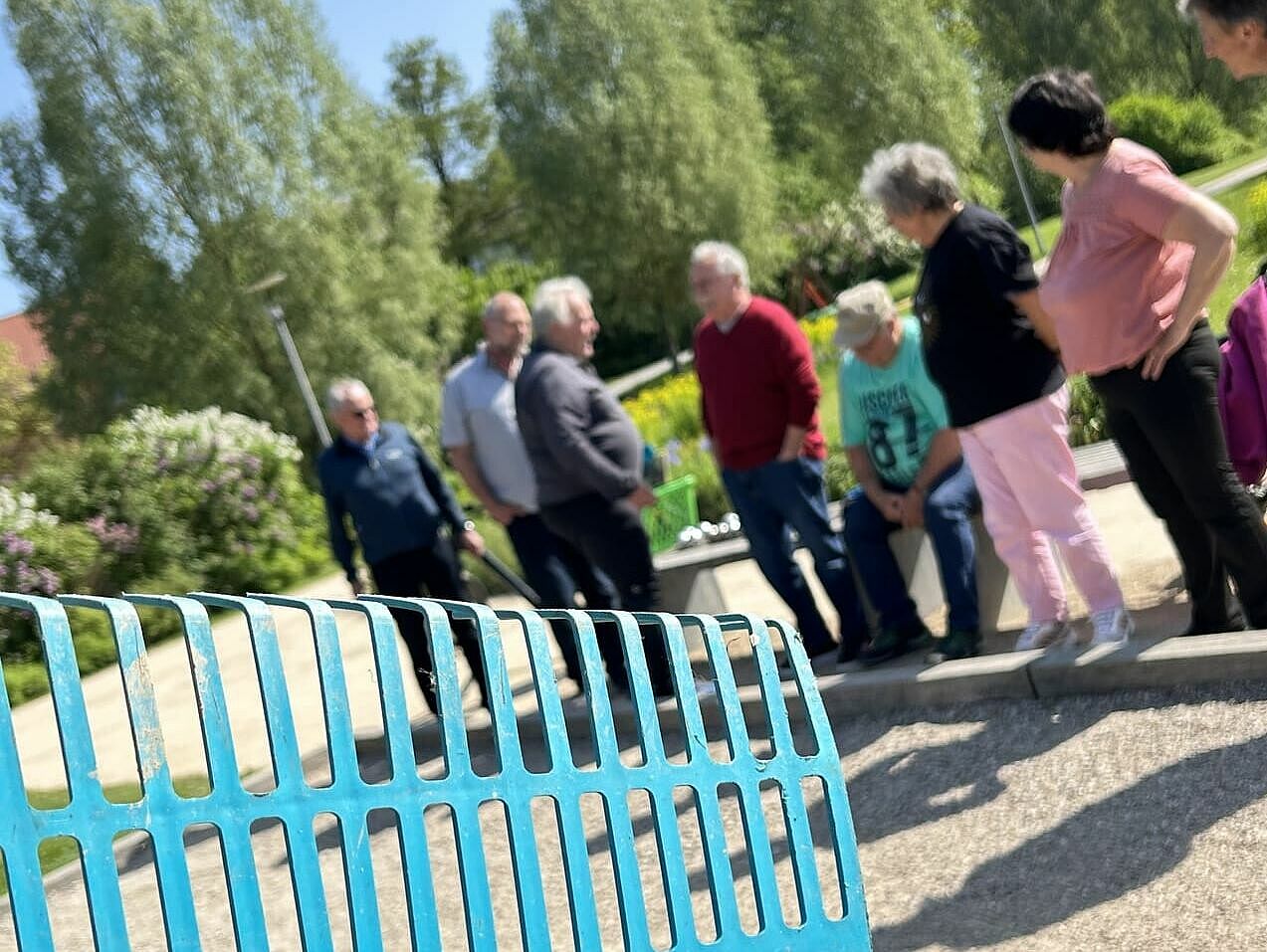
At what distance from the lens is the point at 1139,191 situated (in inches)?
180

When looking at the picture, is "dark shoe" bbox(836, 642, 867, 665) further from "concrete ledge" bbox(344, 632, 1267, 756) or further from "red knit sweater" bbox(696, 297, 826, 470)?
"red knit sweater" bbox(696, 297, 826, 470)

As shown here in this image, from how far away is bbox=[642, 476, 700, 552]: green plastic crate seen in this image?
1001 centimetres

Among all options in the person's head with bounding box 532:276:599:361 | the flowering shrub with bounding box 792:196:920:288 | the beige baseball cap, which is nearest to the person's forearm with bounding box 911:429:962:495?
the beige baseball cap

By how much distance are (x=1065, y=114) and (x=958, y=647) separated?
82.6 inches

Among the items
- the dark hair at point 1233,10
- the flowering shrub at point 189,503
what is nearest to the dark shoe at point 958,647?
the dark hair at point 1233,10

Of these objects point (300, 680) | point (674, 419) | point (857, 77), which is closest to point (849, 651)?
point (300, 680)

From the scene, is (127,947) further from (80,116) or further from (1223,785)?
(80,116)

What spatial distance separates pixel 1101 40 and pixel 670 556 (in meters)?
5.44

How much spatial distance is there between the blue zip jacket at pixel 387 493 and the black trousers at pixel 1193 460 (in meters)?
3.45

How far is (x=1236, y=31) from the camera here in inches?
161

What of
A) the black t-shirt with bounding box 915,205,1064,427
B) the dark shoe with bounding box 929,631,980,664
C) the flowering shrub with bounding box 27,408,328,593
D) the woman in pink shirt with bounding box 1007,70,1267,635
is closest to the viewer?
the woman in pink shirt with bounding box 1007,70,1267,635

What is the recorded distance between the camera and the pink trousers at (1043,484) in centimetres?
537

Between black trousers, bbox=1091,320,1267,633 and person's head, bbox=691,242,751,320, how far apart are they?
173 centimetres

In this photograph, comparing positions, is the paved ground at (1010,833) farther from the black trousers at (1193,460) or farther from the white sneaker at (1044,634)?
the black trousers at (1193,460)
